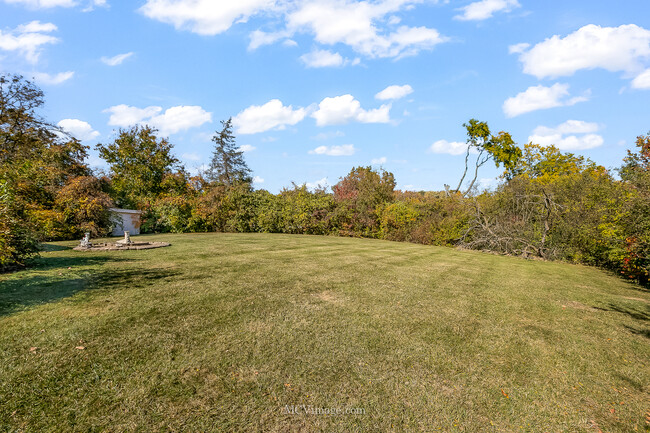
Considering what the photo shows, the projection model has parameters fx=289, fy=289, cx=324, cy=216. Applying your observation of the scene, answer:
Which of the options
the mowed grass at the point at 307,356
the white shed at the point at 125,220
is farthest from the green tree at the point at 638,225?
the white shed at the point at 125,220

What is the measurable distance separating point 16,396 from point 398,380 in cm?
317

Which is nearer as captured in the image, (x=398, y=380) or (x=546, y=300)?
(x=398, y=380)

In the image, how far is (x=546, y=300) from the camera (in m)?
5.61

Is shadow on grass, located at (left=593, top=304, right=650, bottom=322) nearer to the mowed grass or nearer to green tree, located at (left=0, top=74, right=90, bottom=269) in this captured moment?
the mowed grass

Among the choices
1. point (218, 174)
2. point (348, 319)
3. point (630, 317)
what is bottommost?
point (630, 317)

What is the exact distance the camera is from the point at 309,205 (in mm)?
18016

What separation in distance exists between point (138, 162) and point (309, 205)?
42.3 ft

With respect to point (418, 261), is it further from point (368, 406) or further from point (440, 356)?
point (368, 406)

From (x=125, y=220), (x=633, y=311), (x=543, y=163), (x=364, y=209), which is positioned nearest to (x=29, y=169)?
(x=125, y=220)

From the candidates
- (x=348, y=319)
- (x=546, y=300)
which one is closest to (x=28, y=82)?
(x=348, y=319)

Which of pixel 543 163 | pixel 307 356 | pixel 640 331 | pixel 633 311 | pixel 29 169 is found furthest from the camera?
pixel 543 163

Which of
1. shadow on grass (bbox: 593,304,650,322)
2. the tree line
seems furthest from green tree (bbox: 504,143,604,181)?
shadow on grass (bbox: 593,304,650,322)

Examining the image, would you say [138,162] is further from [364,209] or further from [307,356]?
[307,356]

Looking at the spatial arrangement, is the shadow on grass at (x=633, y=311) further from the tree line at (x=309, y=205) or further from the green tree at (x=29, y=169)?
the green tree at (x=29, y=169)
